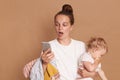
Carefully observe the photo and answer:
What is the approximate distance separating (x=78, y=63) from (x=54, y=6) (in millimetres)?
705

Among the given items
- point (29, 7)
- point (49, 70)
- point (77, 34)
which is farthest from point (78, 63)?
point (29, 7)

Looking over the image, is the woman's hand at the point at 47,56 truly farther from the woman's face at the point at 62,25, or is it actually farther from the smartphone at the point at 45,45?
the woman's face at the point at 62,25

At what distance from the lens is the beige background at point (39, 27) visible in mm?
2643

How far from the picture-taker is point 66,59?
210cm

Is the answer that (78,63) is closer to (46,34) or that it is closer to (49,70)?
(49,70)

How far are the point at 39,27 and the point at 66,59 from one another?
0.65 m

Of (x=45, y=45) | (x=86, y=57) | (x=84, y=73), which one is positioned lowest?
(x=84, y=73)

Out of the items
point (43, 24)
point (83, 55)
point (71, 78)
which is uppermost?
point (43, 24)

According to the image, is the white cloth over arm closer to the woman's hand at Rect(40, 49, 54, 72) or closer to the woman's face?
the woman's hand at Rect(40, 49, 54, 72)

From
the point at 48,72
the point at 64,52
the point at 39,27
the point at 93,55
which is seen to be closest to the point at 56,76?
the point at 48,72

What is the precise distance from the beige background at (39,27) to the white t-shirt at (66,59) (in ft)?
1.81

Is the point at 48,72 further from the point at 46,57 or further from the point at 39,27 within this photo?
the point at 39,27

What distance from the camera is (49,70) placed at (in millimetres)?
2004

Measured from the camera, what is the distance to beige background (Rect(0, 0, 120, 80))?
2.64 m
